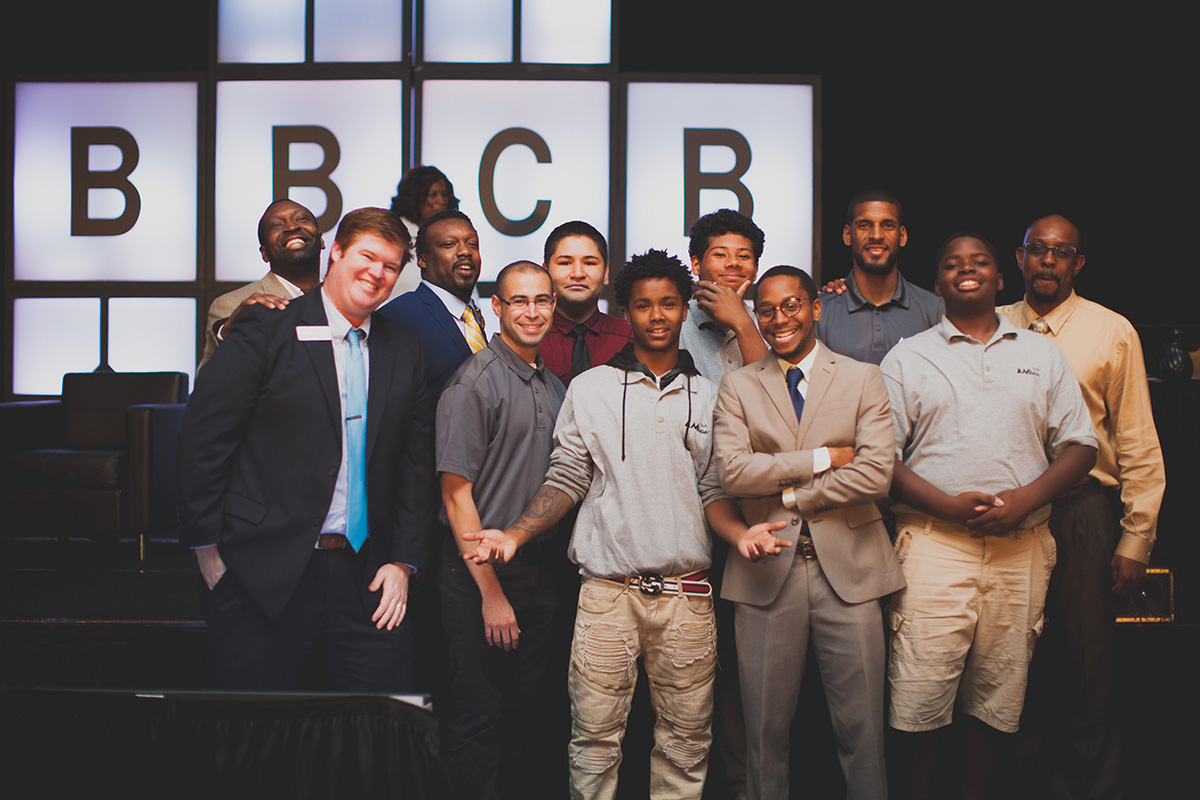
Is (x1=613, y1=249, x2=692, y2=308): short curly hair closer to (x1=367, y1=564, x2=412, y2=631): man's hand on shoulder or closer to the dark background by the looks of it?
(x1=367, y1=564, x2=412, y2=631): man's hand on shoulder

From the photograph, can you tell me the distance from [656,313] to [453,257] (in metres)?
0.92

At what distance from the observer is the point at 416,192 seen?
3846 millimetres

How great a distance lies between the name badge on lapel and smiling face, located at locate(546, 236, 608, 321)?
33.4 inches

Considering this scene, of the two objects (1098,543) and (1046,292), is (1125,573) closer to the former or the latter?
(1098,543)

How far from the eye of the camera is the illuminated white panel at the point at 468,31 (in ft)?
17.6

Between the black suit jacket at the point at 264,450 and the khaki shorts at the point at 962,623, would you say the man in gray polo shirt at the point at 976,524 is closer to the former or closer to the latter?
the khaki shorts at the point at 962,623

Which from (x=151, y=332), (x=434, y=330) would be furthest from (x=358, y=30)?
(x=434, y=330)

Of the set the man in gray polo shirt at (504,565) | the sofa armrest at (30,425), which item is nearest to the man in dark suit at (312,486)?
the man in gray polo shirt at (504,565)

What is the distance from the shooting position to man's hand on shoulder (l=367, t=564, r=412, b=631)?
6.90 ft

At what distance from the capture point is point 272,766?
1.23m

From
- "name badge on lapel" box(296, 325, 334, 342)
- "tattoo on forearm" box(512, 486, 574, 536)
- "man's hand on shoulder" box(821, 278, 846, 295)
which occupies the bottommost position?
"tattoo on forearm" box(512, 486, 574, 536)

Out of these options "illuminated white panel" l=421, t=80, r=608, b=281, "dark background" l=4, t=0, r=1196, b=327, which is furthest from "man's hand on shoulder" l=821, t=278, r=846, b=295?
"dark background" l=4, t=0, r=1196, b=327

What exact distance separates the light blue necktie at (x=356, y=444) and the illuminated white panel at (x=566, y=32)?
12.6 ft

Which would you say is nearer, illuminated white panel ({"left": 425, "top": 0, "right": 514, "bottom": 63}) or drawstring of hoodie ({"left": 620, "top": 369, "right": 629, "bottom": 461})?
drawstring of hoodie ({"left": 620, "top": 369, "right": 629, "bottom": 461})
